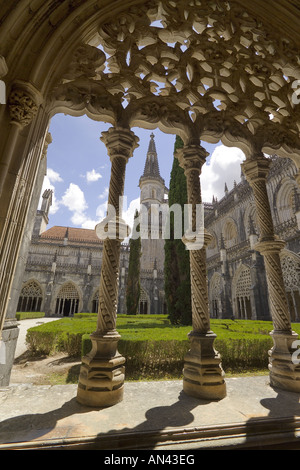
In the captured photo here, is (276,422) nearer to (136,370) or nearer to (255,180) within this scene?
(255,180)

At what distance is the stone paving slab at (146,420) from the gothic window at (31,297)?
72.8ft

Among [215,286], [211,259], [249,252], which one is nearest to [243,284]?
[249,252]

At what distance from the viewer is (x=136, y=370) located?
14.8ft

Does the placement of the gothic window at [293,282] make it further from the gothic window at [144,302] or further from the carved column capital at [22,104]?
the gothic window at [144,302]

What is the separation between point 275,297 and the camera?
2754mm

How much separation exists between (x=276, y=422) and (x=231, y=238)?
2046 cm

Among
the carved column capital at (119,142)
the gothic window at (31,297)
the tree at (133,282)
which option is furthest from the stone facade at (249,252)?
the gothic window at (31,297)

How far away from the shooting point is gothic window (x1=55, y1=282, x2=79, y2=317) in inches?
879

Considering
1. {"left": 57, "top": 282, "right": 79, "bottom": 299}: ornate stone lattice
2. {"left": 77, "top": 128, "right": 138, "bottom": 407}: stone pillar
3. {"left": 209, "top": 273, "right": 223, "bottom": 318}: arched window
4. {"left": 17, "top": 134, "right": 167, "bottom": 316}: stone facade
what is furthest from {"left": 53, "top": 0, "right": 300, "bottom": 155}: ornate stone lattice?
{"left": 57, "top": 282, "right": 79, "bottom": 299}: ornate stone lattice

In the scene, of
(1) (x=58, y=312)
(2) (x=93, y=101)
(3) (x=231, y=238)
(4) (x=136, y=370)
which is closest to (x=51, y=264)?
(1) (x=58, y=312)

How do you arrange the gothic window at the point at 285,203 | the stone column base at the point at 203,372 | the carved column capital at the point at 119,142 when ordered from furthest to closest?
the gothic window at the point at 285,203
the carved column capital at the point at 119,142
the stone column base at the point at 203,372

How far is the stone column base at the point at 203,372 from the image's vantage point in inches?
85.0

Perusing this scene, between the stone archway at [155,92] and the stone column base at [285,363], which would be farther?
the stone column base at [285,363]

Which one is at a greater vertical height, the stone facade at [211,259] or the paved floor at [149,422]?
the stone facade at [211,259]
